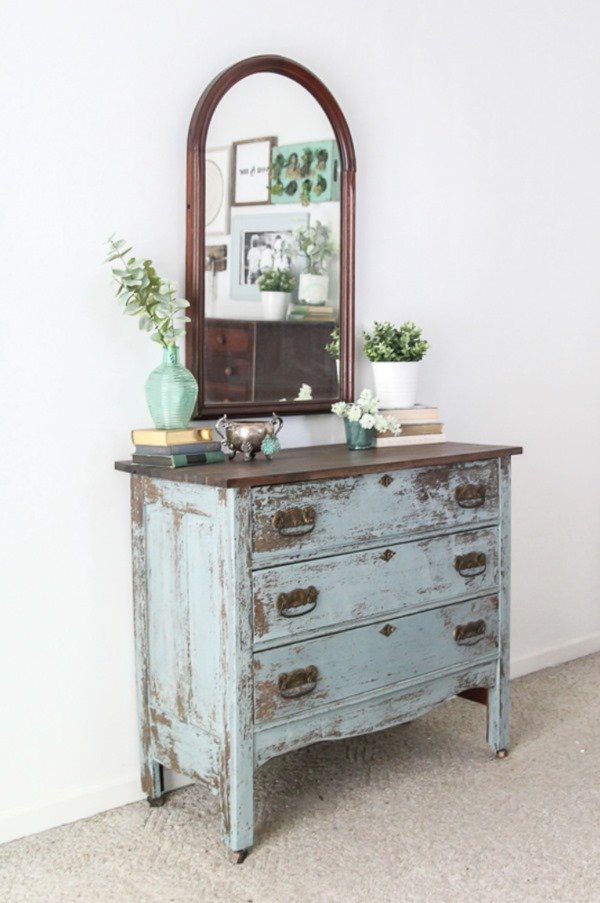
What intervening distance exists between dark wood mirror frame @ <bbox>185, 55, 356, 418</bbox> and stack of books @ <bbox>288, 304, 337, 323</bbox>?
0.15 feet

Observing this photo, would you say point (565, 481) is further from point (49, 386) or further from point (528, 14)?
point (49, 386)

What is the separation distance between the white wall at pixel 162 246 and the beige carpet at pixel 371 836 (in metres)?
0.21

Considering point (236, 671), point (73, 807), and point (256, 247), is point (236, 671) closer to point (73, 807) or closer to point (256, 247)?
point (73, 807)

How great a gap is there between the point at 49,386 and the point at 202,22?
40.4 inches

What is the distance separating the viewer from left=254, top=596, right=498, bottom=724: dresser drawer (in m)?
2.31

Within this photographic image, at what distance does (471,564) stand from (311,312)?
32.6 inches

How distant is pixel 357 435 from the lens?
9.05ft

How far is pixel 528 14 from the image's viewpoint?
3.43m

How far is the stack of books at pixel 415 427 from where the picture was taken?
2852 millimetres

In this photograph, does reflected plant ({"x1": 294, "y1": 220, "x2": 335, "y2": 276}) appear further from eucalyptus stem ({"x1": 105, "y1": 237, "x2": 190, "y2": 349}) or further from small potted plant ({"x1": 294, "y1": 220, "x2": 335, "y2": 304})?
eucalyptus stem ({"x1": 105, "y1": 237, "x2": 190, "y2": 349})

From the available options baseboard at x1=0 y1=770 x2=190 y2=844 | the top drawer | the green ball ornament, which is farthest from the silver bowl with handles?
baseboard at x1=0 y1=770 x2=190 y2=844

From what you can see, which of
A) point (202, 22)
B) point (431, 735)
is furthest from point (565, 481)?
point (202, 22)

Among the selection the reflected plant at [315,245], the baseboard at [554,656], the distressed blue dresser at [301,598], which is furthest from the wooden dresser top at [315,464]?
the baseboard at [554,656]

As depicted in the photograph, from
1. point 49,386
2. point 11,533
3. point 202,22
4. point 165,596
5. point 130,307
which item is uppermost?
point 202,22
